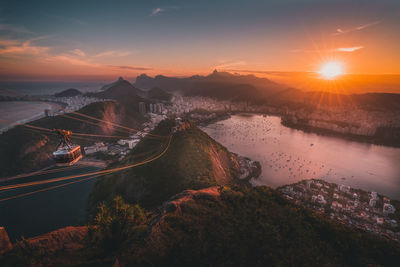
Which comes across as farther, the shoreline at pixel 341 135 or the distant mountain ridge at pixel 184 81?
the distant mountain ridge at pixel 184 81

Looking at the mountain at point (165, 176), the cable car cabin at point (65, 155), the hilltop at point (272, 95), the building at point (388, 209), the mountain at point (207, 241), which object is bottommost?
the building at point (388, 209)

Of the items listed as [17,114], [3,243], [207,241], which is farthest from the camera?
[17,114]

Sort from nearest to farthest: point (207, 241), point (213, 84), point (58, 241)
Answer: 1. point (58, 241)
2. point (207, 241)
3. point (213, 84)

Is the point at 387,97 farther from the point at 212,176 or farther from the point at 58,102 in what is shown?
the point at 58,102

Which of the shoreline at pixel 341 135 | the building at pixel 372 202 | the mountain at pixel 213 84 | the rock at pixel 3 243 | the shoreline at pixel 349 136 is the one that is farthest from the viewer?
the mountain at pixel 213 84

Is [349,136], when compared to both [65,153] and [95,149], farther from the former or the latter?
[95,149]

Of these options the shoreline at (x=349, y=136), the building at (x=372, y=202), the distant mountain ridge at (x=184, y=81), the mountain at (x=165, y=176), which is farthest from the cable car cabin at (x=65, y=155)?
the distant mountain ridge at (x=184, y=81)

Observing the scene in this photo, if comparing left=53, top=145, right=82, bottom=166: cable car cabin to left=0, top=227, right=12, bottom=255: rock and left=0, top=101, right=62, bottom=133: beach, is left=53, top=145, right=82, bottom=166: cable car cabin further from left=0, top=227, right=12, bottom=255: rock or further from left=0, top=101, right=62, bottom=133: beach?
left=0, top=101, right=62, bottom=133: beach

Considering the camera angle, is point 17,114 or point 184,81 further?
point 184,81

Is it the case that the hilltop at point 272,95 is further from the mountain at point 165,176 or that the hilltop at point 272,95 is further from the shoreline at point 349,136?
the mountain at point 165,176

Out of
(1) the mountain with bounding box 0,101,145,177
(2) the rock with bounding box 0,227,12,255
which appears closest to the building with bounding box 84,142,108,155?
(1) the mountain with bounding box 0,101,145,177

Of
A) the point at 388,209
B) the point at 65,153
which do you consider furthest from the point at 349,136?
the point at 65,153

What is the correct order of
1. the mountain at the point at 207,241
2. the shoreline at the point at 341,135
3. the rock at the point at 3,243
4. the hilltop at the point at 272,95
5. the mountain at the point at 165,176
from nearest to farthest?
the rock at the point at 3,243
the mountain at the point at 207,241
the mountain at the point at 165,176
the shoreline at the point at 341,135
the hilltop at the point at 272,95
